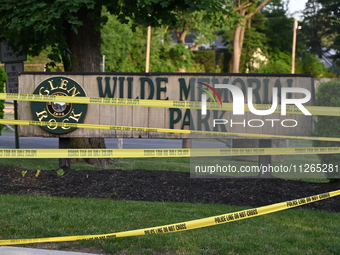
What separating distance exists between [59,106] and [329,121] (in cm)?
458

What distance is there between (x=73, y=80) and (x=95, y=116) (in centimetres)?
74

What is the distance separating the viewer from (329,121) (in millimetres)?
9219

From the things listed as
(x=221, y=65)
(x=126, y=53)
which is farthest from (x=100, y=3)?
(x=221, y=65)

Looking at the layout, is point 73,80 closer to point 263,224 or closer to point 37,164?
point 37,164

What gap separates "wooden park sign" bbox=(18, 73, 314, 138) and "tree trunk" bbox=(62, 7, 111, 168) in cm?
189

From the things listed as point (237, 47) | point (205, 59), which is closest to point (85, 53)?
point (237, 47)

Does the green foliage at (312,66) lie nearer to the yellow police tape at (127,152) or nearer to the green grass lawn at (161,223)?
the yellow police tape at (127,152)

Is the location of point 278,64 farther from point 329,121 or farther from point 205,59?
point 329,121

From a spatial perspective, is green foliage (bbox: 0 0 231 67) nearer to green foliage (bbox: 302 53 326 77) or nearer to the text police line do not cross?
the text police line do not cross

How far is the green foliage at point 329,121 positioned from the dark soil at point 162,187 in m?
0.43

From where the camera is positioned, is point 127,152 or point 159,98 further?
point 159,98

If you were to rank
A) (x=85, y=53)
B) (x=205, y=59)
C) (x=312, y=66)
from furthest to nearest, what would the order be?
(x=312, y=66), (x=205, y=59), (x=85, y=53)

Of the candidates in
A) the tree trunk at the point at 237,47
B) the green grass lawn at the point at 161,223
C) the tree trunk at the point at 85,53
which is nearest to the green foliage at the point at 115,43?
the tree trunk at the point at 237,47

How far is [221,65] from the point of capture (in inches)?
2606
